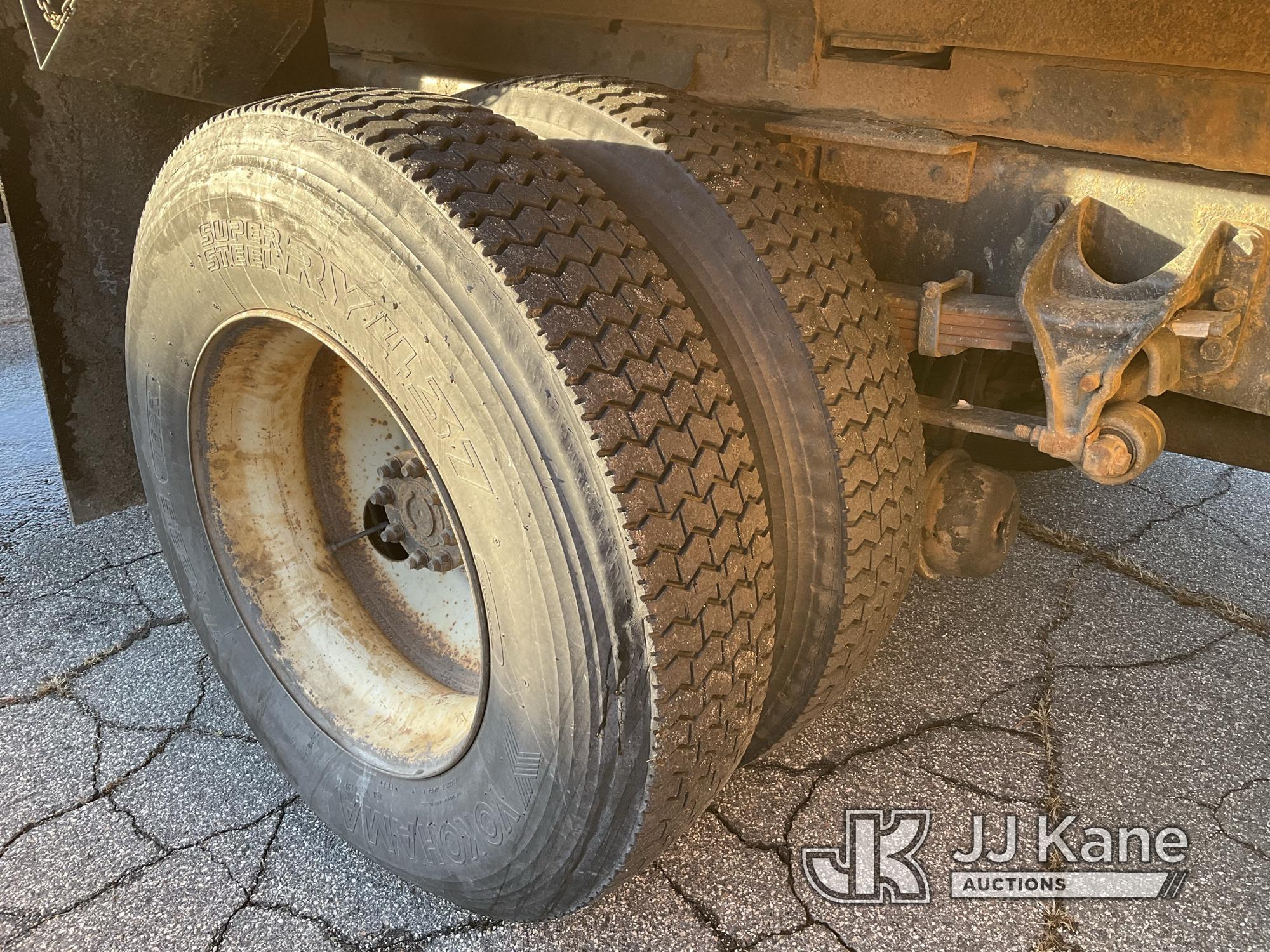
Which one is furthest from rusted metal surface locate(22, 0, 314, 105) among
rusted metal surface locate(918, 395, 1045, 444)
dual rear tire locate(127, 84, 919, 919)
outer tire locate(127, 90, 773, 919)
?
rusted metal surface locate(918, 395, 1045, 444)

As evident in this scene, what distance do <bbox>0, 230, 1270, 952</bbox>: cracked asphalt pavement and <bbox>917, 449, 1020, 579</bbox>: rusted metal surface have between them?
1.63ft

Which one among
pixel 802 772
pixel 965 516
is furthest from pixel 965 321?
pixel 802 772

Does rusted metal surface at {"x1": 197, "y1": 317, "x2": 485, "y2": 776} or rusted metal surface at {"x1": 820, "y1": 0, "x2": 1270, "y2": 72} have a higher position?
rusted metal surface at {"x1": 820, "y1": 0, "x2": 1270, "y2": 72}

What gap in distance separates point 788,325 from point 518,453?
20.0 inches

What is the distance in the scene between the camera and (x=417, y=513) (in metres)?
1.88

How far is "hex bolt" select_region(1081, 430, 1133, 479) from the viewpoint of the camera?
4.98 feet

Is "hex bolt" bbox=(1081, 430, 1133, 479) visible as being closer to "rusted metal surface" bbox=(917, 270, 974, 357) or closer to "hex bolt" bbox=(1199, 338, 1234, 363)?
"hex bolt" bbox=(1199, 338, 1234, 363)

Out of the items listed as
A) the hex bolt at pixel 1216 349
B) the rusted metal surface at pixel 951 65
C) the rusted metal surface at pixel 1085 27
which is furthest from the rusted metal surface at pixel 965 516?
the rusted metal surface at pixel 1085 27

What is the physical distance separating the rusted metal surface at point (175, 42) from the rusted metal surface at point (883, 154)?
1086mm

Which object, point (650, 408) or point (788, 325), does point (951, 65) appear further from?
point (650, 408)

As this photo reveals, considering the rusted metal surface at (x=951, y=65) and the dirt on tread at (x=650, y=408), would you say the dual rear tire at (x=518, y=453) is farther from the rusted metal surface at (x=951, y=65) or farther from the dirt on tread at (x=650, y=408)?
the rusted metal surface at (x=951, y=65)

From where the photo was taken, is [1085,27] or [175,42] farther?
[175,42]

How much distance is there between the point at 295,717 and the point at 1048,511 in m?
2.23

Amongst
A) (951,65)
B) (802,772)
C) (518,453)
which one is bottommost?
(802,772)
